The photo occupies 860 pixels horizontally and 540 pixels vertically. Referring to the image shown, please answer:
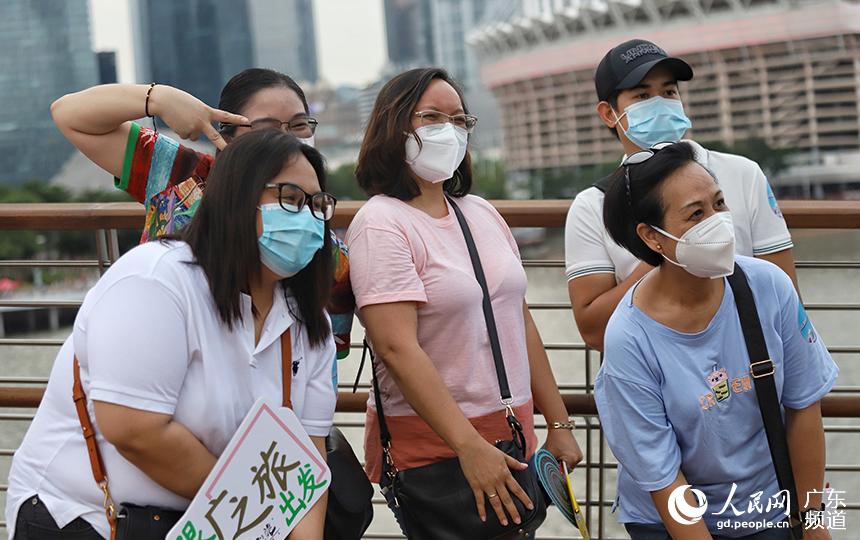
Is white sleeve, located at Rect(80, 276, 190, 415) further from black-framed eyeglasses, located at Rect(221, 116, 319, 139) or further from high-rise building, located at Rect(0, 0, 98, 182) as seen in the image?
high-rise building, located at Rect(0, 0, 98, 182)

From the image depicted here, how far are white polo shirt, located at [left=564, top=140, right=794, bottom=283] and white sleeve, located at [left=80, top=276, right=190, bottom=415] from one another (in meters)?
1.05

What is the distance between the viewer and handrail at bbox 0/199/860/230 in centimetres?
275

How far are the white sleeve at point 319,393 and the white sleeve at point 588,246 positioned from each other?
715 mm

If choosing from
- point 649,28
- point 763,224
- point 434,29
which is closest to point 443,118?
point 763,224

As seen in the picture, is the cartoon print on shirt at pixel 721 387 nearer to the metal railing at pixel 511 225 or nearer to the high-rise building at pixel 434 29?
the metal railing at pixel 511 225

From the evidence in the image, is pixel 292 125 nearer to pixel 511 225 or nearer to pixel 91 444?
pixel 511 225

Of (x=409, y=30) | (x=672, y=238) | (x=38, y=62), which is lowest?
(x=672, y=238)

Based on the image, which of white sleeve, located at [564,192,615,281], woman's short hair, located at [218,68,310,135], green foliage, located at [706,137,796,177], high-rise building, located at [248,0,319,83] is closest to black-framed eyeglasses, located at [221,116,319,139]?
woman's short hair, located at [218,68,310,135]

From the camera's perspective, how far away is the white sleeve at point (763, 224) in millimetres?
2420

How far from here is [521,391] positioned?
7.48 feet

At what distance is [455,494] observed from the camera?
7.16 ft

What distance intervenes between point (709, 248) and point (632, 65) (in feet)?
2.29

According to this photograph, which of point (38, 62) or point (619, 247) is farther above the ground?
point (38, 62)

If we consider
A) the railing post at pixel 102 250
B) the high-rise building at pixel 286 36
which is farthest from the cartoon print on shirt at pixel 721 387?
the high-rise building at pixel 286 36
